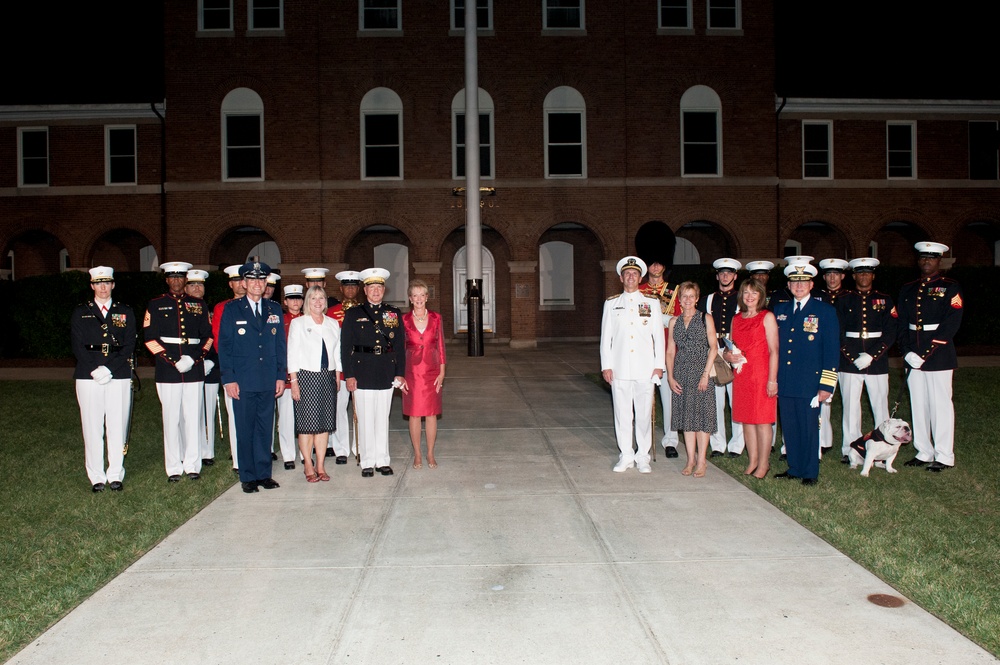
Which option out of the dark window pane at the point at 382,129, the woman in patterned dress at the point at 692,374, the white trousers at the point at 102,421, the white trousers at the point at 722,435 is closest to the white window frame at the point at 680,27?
the dark window pane at the point at 382,129

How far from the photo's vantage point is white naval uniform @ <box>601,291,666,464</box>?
334 inches

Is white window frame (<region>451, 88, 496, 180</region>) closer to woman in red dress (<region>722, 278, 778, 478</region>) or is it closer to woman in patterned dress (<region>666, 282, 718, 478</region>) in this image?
woman in patterned dress (<region>666, 282, 718, 478</region>)

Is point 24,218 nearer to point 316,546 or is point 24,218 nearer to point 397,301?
point 397,301

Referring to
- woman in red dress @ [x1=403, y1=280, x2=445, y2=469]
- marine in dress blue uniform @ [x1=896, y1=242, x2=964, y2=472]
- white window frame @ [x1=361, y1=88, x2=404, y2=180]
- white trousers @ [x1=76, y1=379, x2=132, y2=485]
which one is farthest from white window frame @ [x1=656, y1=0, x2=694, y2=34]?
white trousers @ [x1=76, y1=379, x2=132, y2=485]

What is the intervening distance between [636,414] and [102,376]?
199 inches

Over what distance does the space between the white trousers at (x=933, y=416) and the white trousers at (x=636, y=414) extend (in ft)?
8.70

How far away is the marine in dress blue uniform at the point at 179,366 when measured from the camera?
27.0 feet

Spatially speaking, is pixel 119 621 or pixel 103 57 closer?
pixel 119 621

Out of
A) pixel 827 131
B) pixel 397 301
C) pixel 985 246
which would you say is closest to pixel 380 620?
pixel 397 301

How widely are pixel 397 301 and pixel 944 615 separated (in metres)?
24.4

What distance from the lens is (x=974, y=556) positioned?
5629 mm

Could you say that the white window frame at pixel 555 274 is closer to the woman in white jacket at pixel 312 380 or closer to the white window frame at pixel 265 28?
the white window frame at pixel 265 28

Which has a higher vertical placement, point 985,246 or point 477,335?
point 985,246

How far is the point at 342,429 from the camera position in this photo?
944 cm
